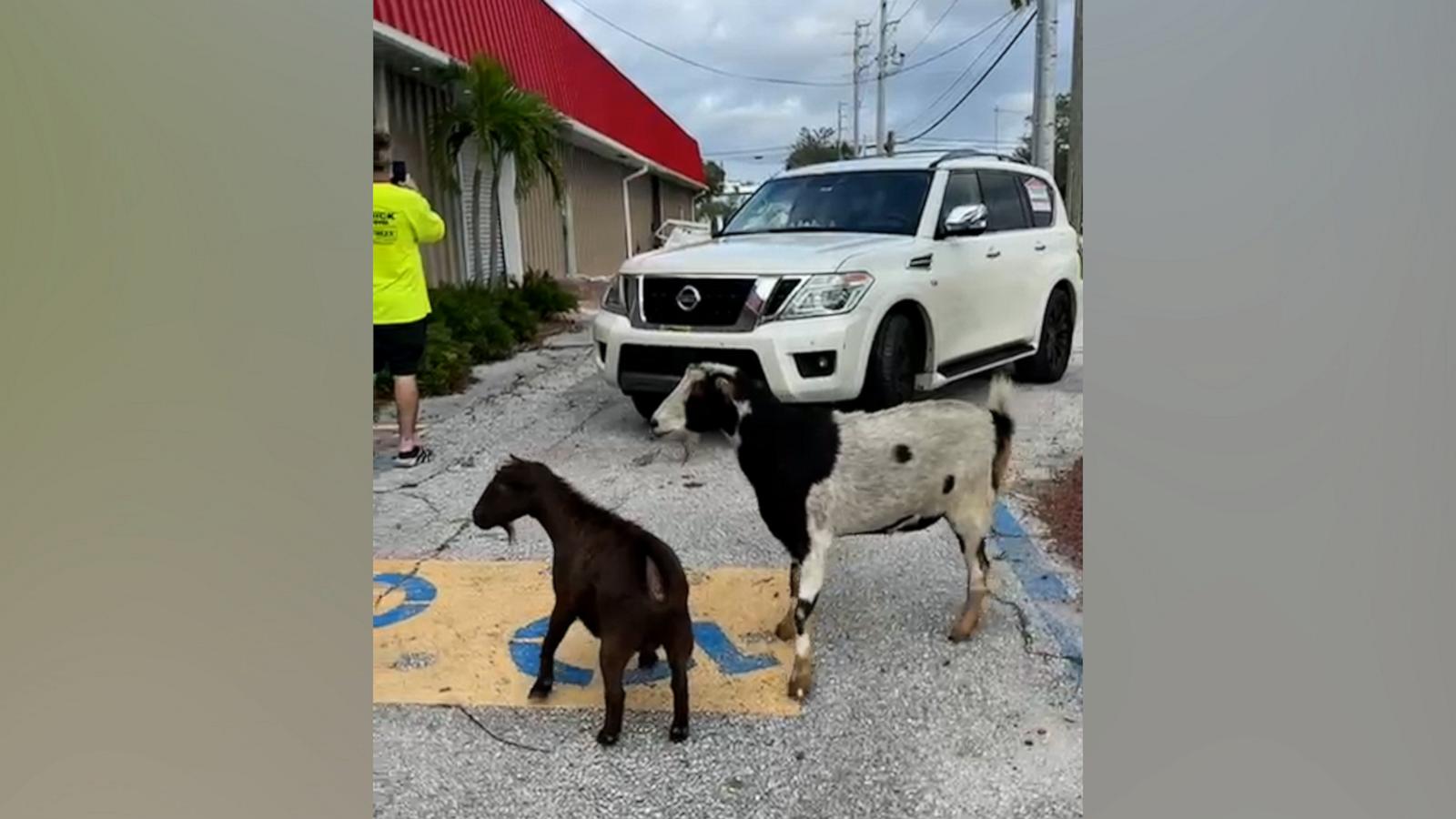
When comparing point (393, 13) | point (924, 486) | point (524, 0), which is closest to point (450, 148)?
point (524, 0)

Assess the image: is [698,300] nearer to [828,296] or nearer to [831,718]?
[828,296]

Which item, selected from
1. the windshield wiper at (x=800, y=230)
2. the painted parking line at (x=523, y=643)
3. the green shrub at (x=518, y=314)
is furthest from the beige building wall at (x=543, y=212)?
the painted parking line at (x=523, y=643)

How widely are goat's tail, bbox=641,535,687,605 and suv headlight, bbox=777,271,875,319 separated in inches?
73.2

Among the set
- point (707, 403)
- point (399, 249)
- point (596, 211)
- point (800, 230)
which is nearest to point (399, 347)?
point (399, 249)

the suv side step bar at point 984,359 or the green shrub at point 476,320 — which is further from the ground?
the green shrub at point 476,320

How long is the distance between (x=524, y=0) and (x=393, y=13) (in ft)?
3.66

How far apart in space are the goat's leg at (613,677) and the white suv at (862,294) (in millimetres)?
1787

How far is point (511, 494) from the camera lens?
255cm

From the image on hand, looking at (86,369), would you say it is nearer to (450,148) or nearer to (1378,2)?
(1378,2)

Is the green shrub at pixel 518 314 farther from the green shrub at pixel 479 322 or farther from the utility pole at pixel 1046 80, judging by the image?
the utility pole at pixel 1046 80

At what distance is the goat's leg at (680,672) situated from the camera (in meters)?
2.47

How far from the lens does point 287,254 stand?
1427mm

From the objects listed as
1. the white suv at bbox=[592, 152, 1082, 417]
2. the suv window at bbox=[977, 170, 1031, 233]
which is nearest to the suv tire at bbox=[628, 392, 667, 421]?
the white suv at bbox=[592, 152, 1082, 417]

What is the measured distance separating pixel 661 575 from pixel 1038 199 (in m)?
3.47
